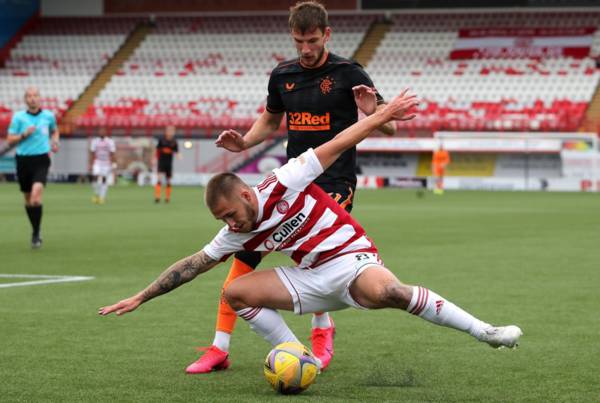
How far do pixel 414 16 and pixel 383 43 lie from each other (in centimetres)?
272

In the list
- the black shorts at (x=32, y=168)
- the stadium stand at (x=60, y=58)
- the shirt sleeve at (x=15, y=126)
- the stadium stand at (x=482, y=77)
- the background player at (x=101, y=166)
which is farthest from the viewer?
the stadium stand at (x=60, y=58)

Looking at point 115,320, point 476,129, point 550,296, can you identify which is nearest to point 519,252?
point 550,296

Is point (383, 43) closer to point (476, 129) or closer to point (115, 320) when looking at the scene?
point (476, 129)

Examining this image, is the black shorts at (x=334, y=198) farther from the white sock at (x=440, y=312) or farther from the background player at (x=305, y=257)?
the white sock at (x=440, y=312)

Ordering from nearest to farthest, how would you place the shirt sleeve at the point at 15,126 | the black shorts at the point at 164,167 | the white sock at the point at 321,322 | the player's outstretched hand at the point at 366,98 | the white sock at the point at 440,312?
the white sock at the point at 440,312, the player's outstretched hand at the point at 366,98, the white sock at the point at 321,322, the shirt sleeve at the point at 15,126, the black shorts at the point at 164,167

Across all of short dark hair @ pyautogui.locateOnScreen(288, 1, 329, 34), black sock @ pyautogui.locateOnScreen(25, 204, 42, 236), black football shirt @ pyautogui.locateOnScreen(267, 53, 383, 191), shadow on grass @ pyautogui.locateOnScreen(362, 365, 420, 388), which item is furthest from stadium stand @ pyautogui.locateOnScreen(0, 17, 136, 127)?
shadow on grass @ pyautogui.locateOnScreen(362, 365, 420, 388)

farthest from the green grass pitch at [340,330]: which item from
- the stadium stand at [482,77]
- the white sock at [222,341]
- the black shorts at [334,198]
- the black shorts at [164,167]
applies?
the stadium stand at [482,77]

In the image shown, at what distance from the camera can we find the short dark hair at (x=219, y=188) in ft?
18.4

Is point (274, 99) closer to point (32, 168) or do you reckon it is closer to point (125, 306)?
point (125, 306)

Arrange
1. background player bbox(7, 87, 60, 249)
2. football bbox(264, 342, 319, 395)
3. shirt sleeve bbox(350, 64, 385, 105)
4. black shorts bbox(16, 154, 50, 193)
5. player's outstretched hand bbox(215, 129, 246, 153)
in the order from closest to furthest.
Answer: football bbox(264, 342, 319, 395)
player's outstretched hand bbox(215, 129, 246, 153)
shirt sleeve bbox(350, 64, 385, 105)
background player bbox(7, 87, 60, 249)
black shorts bbox(16, 154, 50, 193)

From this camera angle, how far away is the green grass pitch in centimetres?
599

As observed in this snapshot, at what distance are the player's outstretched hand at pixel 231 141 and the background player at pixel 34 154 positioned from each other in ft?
30.1

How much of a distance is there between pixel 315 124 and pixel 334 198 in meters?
0.50

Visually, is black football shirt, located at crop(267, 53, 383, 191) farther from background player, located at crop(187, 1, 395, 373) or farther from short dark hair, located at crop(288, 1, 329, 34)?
short dark hair, located at crop(288, 1, 329, 34)
